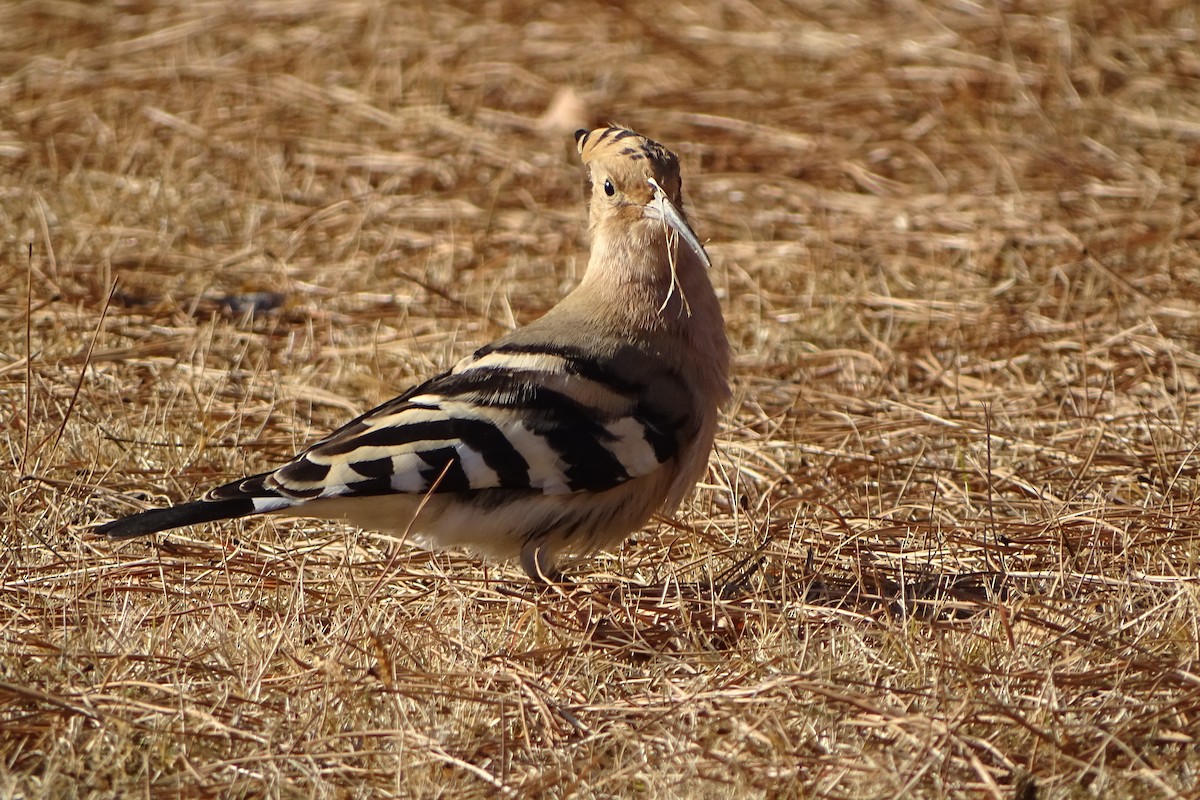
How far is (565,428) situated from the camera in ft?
9.96

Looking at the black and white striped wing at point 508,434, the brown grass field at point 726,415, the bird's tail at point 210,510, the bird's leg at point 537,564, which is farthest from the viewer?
the bird's leg at point 537,564

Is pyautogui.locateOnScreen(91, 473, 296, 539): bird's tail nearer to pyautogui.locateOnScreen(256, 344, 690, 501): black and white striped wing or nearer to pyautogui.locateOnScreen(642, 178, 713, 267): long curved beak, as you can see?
pyautogui.locateOnScreen(256, 344, 690, 501): black and white striped wing

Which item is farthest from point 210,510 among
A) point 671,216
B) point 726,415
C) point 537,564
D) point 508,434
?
point 726,415

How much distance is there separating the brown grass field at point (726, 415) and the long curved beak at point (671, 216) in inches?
Result: 23.8

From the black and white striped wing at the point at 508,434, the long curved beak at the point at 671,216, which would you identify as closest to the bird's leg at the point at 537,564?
the black and white striped wing at the point at 508,434

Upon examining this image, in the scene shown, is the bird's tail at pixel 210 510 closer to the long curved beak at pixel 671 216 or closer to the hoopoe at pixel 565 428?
the hoopoe at pixel 565 428

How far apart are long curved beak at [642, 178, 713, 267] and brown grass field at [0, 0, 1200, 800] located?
61 cm

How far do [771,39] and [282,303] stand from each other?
3.21 m

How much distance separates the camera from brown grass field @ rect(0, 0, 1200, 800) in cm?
237

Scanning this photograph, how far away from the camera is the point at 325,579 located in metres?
3.10

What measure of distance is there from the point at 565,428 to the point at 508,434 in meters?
0.13

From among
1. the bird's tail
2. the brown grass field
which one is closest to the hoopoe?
the bird's tail

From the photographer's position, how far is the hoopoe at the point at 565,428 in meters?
2.89

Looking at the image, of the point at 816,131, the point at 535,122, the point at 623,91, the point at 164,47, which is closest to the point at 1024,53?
the point at 816,131
